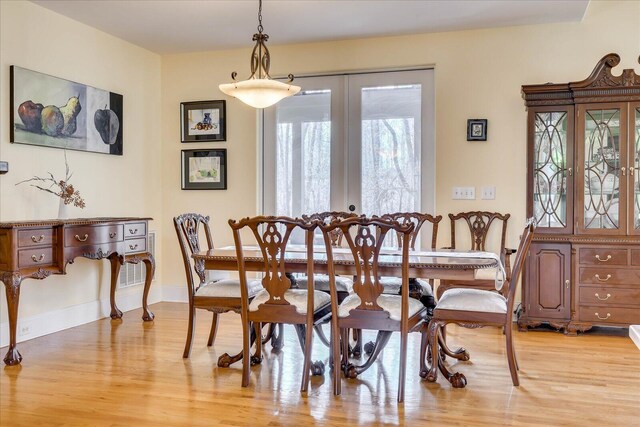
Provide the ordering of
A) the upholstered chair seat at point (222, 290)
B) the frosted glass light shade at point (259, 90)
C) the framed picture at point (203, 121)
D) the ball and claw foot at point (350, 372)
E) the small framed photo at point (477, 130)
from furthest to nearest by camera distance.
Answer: the framed picture at point (203, 121), the small framed photo at point (477, 130), the upholstered chair seat at point (222, 290), the frosted glass light shade at point (259, 90), the ball and claw foot at point (350, 372)

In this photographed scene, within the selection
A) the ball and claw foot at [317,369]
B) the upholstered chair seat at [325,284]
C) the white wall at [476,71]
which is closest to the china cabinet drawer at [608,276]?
the white wall at [476,71]

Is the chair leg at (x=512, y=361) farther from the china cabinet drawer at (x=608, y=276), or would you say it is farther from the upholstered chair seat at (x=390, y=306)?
the china cabinet drawer at (x=608, y=276)

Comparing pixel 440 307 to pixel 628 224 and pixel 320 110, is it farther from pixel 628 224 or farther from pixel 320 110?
pixel 320 110

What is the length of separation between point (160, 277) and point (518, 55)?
159 inches

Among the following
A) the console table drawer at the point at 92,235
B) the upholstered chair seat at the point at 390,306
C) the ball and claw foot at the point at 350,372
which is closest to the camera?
the upholstered chair seat at the point at 390,306

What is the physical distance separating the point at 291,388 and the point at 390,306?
2.36 ft

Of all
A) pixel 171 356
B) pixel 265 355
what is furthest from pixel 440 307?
pixel 171 356

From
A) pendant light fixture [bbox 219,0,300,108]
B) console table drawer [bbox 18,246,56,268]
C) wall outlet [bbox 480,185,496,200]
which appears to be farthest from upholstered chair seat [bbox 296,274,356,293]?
console table drawer [bbox 18,246,56,268]

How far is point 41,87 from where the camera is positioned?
4.22m

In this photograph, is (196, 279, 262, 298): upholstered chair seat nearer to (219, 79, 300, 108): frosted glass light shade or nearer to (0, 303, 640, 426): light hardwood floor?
(0, 303, 640, 426): light hardwood floor

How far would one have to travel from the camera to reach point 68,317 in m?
4.50

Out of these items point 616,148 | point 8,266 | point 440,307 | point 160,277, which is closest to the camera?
point 440,307

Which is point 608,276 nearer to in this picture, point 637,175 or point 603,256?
point 603,256

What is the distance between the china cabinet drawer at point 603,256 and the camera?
13.6 ft
